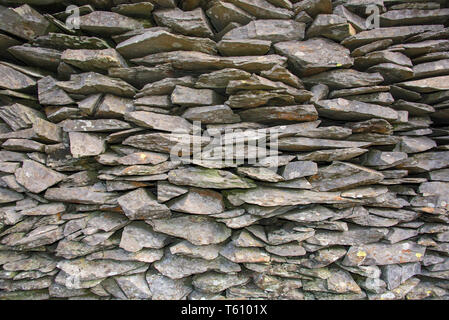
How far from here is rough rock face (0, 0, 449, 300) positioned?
136 inches

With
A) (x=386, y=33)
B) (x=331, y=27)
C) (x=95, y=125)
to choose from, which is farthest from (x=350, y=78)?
(x=95, y=125)

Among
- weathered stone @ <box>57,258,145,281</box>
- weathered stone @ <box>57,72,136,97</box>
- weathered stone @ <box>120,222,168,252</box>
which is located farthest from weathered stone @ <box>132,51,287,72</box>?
weathered stone @ <box>57,258,145,281</box>

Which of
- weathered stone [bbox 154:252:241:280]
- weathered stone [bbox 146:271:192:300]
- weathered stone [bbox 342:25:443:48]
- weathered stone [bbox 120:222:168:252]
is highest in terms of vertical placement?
weathered stone [bbox 342:25:443:48]

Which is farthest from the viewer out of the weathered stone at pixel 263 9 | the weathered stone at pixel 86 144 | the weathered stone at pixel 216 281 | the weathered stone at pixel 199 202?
the weathered stone at pixel 216 281

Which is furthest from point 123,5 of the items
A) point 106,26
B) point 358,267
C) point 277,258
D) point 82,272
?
point 358,267

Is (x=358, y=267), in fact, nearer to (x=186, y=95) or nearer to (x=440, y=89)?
(x=440, y=89)

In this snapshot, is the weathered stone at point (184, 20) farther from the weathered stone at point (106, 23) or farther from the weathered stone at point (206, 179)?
the weathered stone at point (206, 179)

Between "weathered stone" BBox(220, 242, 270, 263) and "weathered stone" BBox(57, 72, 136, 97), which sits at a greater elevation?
"weathered stone" BBox(57, 72, 136, 97)

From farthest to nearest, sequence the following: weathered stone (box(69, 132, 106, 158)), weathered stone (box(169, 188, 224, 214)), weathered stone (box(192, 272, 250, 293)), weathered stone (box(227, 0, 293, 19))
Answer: weathered stone (box(192, 272, 250, 293))
weathered stone (box(227, 0, 293, 19))
weathered stone (box(169, 188, 224, 214))
weathered stone (box(69, 132, 106, 158))

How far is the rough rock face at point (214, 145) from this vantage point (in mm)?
3457

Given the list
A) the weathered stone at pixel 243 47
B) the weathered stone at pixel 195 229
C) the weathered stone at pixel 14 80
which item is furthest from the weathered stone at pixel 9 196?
the weathered stone at pixel 243 47

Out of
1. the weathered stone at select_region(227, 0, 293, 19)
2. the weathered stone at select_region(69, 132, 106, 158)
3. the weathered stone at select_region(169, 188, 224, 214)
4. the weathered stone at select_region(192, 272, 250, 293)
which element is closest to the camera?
the weathered stone at select_region(69, 132, 106, 158)

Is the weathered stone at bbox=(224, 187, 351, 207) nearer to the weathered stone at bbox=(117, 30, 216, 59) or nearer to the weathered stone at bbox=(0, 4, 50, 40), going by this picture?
the weathered stone at bbox=(117, 30, 216, 59)

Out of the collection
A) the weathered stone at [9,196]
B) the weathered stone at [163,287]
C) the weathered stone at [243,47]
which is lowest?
the weathered stone at [163,287]
